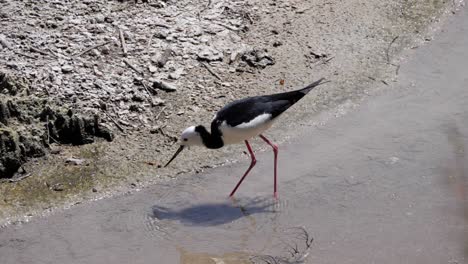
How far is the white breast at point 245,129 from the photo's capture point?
556 cm

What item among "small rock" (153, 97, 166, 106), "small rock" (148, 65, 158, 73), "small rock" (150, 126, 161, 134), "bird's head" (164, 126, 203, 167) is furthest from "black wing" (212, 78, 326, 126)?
"small rock" (148, 65, 158, 73)

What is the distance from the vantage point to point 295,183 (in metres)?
5.78

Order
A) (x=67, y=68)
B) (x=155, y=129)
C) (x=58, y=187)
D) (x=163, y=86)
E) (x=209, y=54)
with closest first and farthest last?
(x=58, y=187)
(x=155, y=129)
(x=67, y=68)
(x=163, y=86)
(x=209, y=54)

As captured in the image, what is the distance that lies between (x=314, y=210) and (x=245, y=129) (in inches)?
27.3

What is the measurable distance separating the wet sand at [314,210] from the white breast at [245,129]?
338 mm

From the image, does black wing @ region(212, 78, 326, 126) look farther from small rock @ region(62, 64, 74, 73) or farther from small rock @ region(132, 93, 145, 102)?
small rock @ region(62, 64, 74, 73)

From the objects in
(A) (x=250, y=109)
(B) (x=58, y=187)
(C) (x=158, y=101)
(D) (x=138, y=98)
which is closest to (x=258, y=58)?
(C) (x=158, y=101)

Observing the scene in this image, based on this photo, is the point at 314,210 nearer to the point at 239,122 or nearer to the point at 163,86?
the point at 239,122

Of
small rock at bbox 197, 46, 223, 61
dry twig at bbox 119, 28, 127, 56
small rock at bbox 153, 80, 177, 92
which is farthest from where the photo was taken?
small rock at bbox 197, 46, 223, 61

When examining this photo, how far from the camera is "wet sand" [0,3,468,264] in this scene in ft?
16.8

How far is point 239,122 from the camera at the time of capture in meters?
5.55

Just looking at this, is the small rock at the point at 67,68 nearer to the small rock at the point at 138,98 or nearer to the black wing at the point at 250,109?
the small rock at the point at 138,98

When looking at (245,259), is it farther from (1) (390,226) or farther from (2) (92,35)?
(2) (92,35)

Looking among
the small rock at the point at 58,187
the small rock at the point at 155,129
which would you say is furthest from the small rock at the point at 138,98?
the small rock at the point at 58,187
